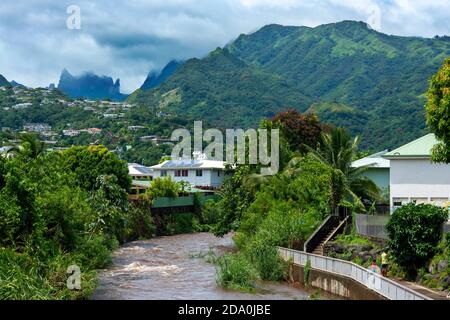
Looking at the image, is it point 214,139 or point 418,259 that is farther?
point 214,139

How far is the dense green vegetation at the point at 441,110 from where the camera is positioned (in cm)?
2527

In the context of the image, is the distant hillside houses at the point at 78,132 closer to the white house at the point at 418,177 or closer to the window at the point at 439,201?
the white house at the point at 418,177

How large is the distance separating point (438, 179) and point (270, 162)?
14.9m

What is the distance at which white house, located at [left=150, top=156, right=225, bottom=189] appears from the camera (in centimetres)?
8300

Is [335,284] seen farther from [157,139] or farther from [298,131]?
[157,139]

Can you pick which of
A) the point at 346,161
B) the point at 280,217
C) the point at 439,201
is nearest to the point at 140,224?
the point at 346,161

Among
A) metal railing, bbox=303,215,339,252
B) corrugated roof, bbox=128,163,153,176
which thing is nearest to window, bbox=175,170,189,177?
corrugated roof, bbox=128,163,153,176

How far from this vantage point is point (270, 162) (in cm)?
5100

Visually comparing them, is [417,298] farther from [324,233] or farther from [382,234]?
[324,233]

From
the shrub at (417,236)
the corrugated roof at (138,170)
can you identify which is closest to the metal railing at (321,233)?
the shrub at (417,236)

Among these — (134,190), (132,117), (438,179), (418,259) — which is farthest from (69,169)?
(132,117)

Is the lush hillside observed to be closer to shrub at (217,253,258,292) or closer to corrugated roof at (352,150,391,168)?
corrugated roof at (352,150,391,168)

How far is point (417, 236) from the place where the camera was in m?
27.6
